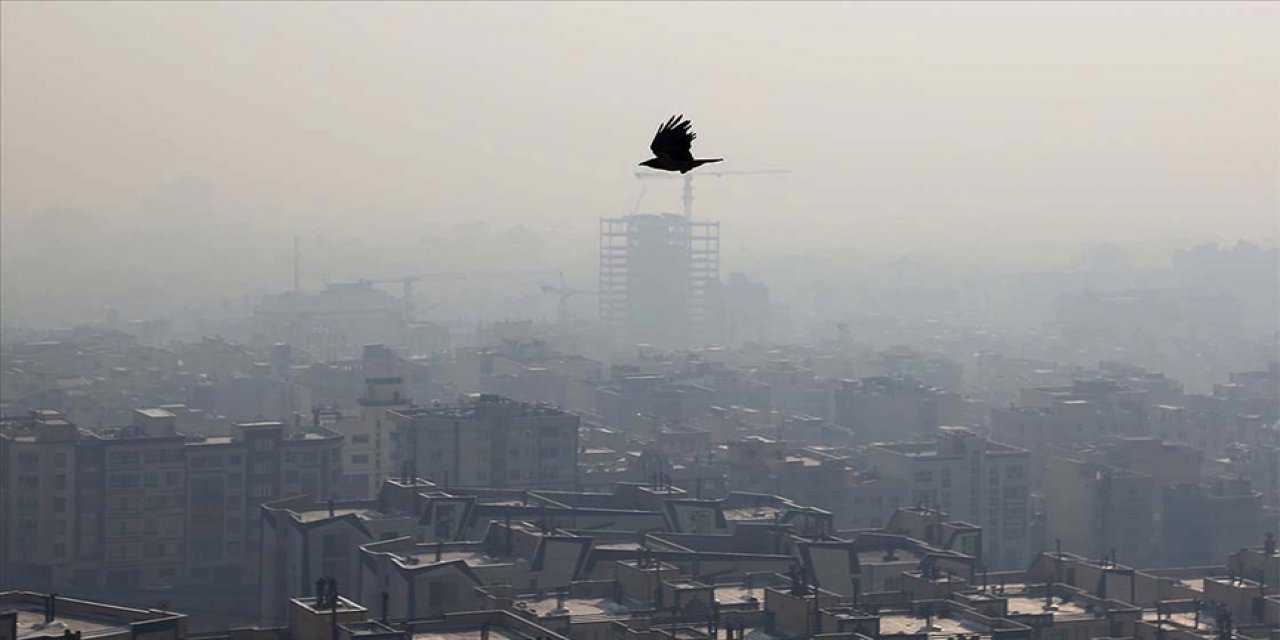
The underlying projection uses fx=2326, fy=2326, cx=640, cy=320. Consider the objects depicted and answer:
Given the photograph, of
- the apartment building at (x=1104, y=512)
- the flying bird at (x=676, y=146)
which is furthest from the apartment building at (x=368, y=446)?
the flying bird at (x=676, y=146)

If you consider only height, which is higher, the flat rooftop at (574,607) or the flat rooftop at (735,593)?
the flat rooftop at (735,593)

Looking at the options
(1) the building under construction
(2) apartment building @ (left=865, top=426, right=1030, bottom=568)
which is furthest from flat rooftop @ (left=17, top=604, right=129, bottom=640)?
(1) the building under construction

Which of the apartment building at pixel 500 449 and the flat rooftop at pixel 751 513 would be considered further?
the apartment building at pixel 500 449

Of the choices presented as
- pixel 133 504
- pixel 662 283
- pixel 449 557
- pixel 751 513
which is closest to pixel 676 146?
pixel 449 557

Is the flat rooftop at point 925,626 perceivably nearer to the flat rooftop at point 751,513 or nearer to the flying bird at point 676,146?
the flat rooftop at point 751,513

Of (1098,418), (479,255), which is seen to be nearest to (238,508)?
(1098,418)

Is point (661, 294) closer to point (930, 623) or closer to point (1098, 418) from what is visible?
point (1098, 418)
